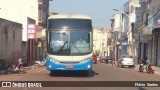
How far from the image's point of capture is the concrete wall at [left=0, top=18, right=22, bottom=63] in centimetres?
4028

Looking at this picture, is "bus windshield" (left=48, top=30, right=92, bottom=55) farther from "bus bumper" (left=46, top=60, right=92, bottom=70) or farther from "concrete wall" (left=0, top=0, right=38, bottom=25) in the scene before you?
"concrete wall" (left=0, top=0, right=38, bottom=25)

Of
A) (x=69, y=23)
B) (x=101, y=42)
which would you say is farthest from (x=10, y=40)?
(x=101, y=42)

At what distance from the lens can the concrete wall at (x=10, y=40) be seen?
40.3 m

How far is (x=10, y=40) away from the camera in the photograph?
4428cm

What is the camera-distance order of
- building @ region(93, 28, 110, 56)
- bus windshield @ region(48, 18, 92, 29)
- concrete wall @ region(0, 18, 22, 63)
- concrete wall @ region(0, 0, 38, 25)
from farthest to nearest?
building @ region(93, 28, 110, 56) → concrete wall @ region(0, 0, 38, 25) → concrete wall @ region(0, 18, 22, 63) → bus windshield @ region(48, 18, 92, 29)

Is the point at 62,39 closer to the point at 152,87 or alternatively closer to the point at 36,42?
the point at 152,87

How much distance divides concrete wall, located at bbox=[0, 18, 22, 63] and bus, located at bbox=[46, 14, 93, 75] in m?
12.7

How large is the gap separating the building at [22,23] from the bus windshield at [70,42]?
1282cm

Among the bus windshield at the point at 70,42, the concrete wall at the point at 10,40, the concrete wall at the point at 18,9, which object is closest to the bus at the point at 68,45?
the bus windshield at the point at 70,42

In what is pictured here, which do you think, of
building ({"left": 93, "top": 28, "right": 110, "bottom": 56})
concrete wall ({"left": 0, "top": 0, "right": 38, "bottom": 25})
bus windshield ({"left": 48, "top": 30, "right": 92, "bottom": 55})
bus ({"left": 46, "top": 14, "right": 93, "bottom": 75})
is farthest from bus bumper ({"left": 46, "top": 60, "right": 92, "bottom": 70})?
building ({"left": 93, "top": 28, "right": 110, "bottom": 56})

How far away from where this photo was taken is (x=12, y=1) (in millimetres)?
67125

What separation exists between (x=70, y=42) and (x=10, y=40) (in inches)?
704

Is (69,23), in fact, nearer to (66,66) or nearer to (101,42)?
(66,66)

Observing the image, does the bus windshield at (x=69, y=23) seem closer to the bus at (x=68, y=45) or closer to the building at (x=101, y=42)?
the bus at (x=68, y=45)
